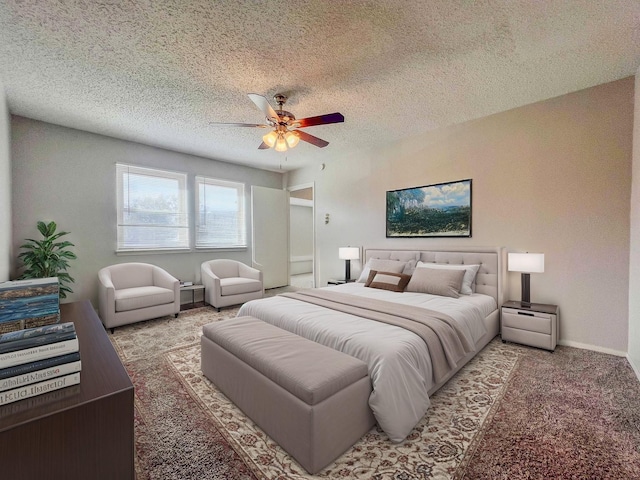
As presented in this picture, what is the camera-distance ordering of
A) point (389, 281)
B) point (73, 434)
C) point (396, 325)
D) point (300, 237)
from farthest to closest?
point (300, 237) → point (389, 281) → point (396, 325) → point (73, 434)

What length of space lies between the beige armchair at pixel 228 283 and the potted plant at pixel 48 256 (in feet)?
5.82

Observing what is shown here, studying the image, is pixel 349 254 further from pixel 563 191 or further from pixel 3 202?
pixel 3 202

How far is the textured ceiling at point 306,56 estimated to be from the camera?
1964mm

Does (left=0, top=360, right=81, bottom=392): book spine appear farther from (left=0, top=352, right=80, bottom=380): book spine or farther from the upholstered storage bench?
the upholstered storage bench

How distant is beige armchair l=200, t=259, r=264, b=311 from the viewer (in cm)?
461

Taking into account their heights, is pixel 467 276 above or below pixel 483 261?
below

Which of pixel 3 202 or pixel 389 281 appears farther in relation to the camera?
pixel 389 281

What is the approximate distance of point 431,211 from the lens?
4.19 metres

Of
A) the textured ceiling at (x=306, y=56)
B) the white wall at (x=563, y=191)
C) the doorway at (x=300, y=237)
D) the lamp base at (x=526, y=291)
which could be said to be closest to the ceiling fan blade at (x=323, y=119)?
the textured ceiling at (x=306, y=56)

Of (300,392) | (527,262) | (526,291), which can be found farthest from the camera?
(526,291)

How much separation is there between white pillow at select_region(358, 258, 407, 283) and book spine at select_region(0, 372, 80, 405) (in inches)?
138

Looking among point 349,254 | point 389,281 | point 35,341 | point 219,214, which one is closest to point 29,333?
point 35,341

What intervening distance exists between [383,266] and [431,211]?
3.53 feet

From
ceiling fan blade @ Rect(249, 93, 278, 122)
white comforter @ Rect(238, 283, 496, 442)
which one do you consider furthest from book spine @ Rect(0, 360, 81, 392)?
ceiling fan blade @ Rect(249, 93, 278, 122)
